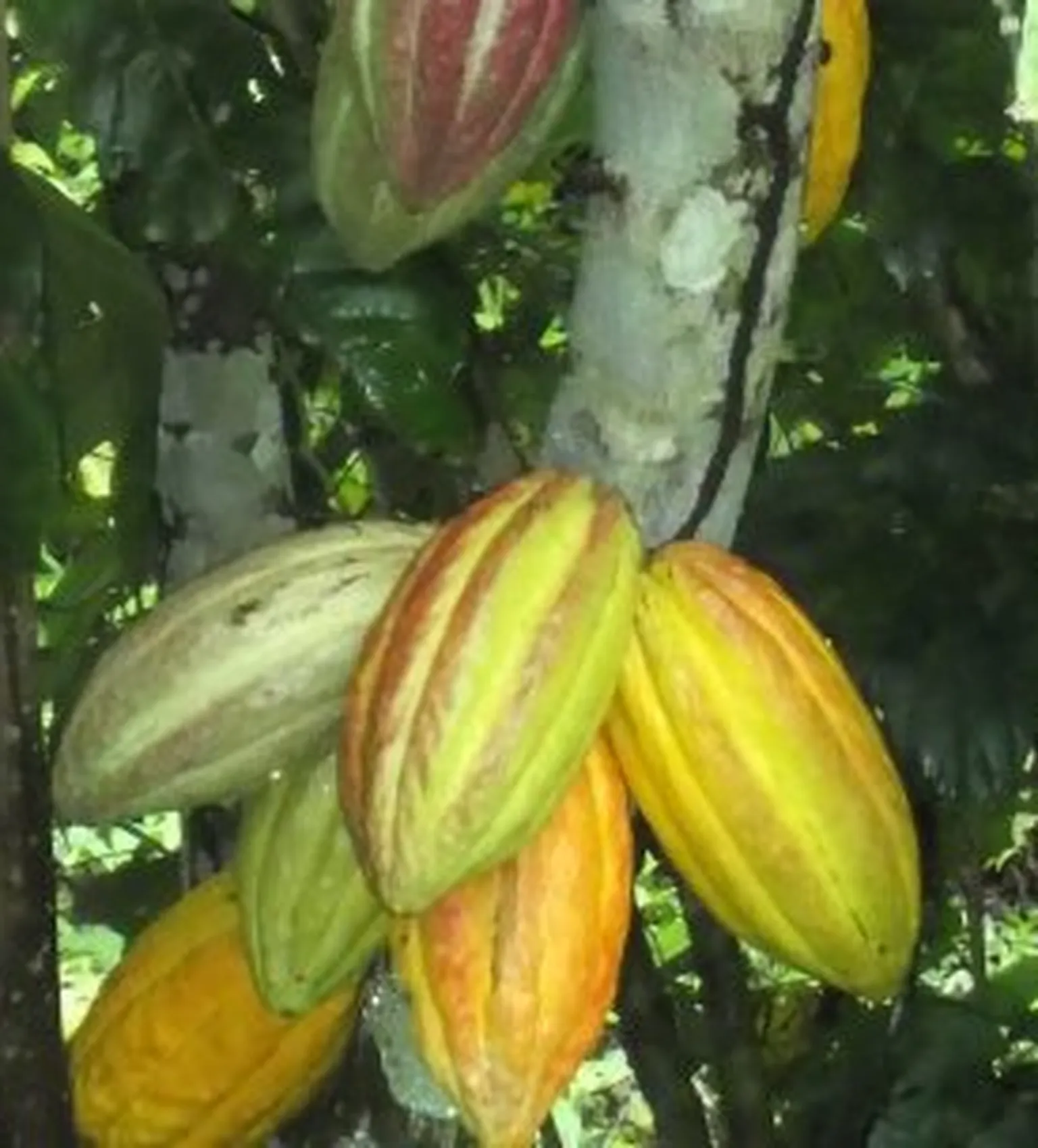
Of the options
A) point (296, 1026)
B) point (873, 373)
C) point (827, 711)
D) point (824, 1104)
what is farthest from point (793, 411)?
point (827, 711)

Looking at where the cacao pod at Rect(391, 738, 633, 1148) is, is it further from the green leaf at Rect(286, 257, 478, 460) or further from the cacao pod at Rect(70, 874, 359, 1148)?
the green leaf at Rect(286, 257, 478, 460)

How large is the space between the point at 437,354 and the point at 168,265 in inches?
5.0

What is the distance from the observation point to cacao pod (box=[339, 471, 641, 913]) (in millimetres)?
721

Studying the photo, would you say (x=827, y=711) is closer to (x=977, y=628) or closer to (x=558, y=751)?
(x=558, y=751)

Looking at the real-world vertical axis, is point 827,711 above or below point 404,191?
below

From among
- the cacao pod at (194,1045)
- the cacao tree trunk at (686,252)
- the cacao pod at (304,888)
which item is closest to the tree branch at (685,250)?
the cacao tree trunk at (686,252)

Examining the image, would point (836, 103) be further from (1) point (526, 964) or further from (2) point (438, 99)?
(1) point (526, 964)

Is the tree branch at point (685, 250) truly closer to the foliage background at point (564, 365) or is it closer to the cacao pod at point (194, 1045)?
the foliage background at point (564, 365)

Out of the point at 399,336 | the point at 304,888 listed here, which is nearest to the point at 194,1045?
the point at 304,888

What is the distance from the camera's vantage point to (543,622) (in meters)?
0.73

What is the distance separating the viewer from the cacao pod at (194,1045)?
930 mm

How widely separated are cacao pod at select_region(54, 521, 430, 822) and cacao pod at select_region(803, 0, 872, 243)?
153 millimetres

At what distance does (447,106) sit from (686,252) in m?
0.07

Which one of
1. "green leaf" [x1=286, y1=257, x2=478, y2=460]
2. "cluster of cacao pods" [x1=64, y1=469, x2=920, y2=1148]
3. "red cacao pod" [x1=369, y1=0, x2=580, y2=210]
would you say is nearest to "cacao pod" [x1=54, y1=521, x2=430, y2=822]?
"cluster of cacao pods" [x1=64, y1=469, x2=920, y2=1148]
